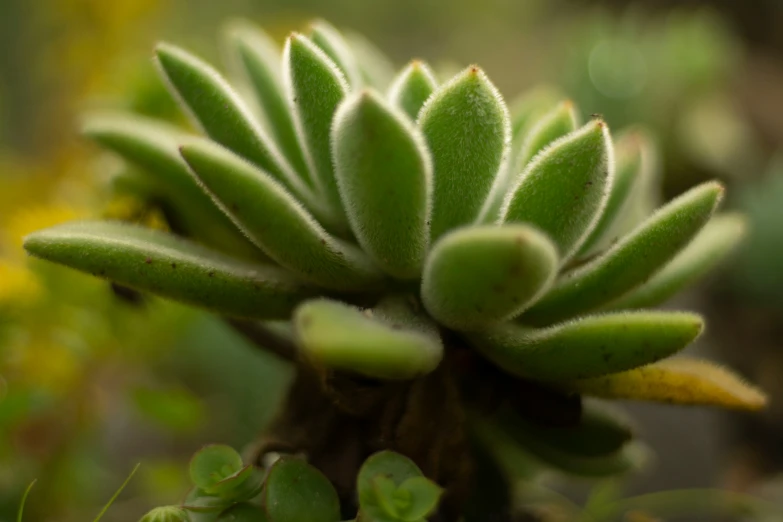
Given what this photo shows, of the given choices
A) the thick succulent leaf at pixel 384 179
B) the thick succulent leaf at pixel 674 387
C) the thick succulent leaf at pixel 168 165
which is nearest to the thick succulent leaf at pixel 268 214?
the thick succulent leaf at pixel 384 179

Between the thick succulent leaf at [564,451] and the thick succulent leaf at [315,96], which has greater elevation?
the thick succulent leaf at [315,96]

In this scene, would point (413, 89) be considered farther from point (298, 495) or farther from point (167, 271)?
point (298, 495)

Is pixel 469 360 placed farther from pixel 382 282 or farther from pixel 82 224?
pixel 82 224

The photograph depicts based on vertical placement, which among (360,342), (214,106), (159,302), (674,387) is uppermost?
(214,106)

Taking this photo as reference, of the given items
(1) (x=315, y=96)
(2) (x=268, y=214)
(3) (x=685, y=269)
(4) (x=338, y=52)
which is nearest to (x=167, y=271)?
(2) (x=268, y=214)

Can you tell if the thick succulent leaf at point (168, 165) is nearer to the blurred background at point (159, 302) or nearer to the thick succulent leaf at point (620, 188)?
the blurred background at point (159, 302)

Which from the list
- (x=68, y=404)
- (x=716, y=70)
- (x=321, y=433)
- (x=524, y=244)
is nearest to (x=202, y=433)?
(x=68, y=404)
